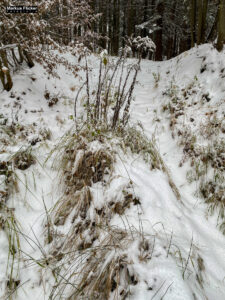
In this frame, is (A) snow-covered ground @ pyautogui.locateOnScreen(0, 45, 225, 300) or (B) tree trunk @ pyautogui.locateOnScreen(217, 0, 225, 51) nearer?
(A) snow-covered ground @ pyautogui.locateOnScreen(0, 45, 225, 300)

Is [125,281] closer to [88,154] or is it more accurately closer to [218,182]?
[88,154]

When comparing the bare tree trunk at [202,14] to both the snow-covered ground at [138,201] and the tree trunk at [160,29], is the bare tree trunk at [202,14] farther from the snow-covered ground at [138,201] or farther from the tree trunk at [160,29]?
the tree trunk at [160,29]

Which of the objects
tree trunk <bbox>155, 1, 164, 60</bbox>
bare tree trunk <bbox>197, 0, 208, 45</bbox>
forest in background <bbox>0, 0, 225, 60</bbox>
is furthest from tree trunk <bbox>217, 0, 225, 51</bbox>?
tree trunk <bbox>155, 1, 164, 60</bbox>

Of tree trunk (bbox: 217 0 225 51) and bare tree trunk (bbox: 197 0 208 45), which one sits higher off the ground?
bare tree trunk (bbox: 197 0 208 45)

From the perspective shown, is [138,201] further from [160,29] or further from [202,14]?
[160,29]

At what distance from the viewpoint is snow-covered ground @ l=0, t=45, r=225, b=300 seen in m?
1.50

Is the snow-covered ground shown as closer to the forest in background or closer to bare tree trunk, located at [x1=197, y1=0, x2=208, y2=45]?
the forest in background

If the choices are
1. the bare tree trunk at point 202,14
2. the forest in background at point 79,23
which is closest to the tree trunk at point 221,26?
the forest in background at point 79,23

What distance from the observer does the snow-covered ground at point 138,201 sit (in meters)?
1.50

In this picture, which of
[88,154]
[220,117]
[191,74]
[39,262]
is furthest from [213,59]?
[39,262]

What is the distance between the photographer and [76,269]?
1.58 metres

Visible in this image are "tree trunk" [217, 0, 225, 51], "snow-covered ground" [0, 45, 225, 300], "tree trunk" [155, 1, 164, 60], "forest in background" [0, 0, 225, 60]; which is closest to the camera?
"snow-covered ground" [0, 45, 225, 300]

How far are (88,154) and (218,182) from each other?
1.60 meters

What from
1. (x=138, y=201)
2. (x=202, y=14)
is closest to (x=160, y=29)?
(x=202, y=14)
